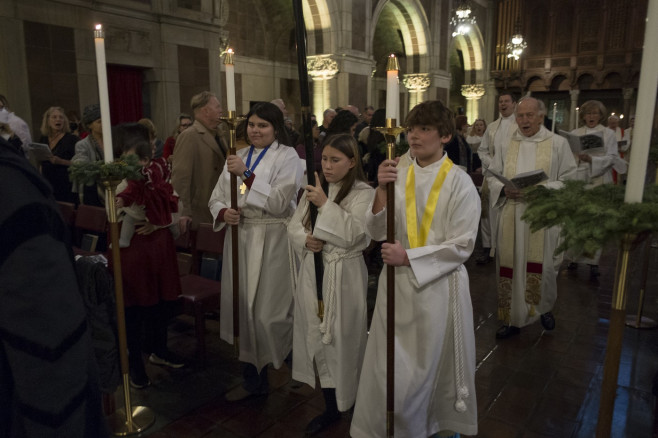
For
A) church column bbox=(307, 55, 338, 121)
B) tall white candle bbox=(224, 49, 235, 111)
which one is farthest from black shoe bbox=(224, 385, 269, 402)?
church column bbox=(307, 55, 338, 121)

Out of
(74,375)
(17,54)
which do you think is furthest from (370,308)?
(17,54)

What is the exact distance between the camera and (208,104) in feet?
12.9

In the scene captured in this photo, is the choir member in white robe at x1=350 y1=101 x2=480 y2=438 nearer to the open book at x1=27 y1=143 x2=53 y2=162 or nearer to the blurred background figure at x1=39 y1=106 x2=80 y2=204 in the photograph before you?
the open book at x1=27 y1=143 x2=53 y2=162

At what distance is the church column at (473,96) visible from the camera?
65.5 ft

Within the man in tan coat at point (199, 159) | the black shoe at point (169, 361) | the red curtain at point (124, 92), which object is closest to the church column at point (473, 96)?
the red curtain at point (124, 92)

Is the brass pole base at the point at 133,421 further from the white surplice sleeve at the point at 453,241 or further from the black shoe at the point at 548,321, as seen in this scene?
the black shoe at the point at 548,321

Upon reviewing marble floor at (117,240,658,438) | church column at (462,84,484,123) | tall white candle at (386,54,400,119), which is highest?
church column at (462,84,484,123)

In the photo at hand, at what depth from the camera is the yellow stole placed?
7.08ft

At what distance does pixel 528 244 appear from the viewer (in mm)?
3840

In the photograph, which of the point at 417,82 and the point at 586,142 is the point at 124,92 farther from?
the point at 417,82

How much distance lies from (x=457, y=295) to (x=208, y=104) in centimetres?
267

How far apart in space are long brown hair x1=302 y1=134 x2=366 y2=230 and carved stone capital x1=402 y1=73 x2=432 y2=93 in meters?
14.3

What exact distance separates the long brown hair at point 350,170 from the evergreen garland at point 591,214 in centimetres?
112

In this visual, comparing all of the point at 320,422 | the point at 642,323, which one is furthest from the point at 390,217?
the point at 642,323
